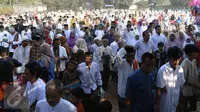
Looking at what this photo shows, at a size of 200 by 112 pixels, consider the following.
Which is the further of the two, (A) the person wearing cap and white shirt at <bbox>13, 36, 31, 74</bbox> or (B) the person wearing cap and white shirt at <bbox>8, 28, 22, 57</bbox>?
(B) the person wearing cap and white shirt at <bbox>8, 28, 22, 57</bbox>

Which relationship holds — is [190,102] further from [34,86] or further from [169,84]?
[34,86]

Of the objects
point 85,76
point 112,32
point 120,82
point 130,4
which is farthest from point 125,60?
point 130,4

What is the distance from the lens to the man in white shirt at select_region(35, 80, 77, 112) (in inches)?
120

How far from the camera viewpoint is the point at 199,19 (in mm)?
11406

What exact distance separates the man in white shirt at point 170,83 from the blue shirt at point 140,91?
10.2 inches

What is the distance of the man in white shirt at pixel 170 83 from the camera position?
14.6 ft

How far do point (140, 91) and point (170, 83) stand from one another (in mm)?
604

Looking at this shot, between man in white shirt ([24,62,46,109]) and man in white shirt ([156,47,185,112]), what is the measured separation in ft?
5.41

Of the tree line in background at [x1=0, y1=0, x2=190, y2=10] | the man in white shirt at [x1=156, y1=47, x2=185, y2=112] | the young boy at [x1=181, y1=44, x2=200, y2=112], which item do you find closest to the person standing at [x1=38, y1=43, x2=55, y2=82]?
the man in white shirt at [x1=156, y1=47, x2=185, y2=112]

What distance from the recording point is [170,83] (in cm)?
450

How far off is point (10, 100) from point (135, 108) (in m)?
1.69

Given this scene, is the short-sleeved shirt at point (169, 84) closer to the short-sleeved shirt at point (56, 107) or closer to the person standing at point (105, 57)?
the short-sleeved shirt at point (56, 107)

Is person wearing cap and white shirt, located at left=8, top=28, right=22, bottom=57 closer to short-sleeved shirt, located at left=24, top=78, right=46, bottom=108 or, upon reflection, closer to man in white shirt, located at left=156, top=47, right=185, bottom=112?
short-sleeved shirt, located at left=24, top=78, right=46, bottom=108

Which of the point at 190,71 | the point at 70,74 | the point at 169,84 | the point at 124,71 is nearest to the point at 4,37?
the point at 70,74
